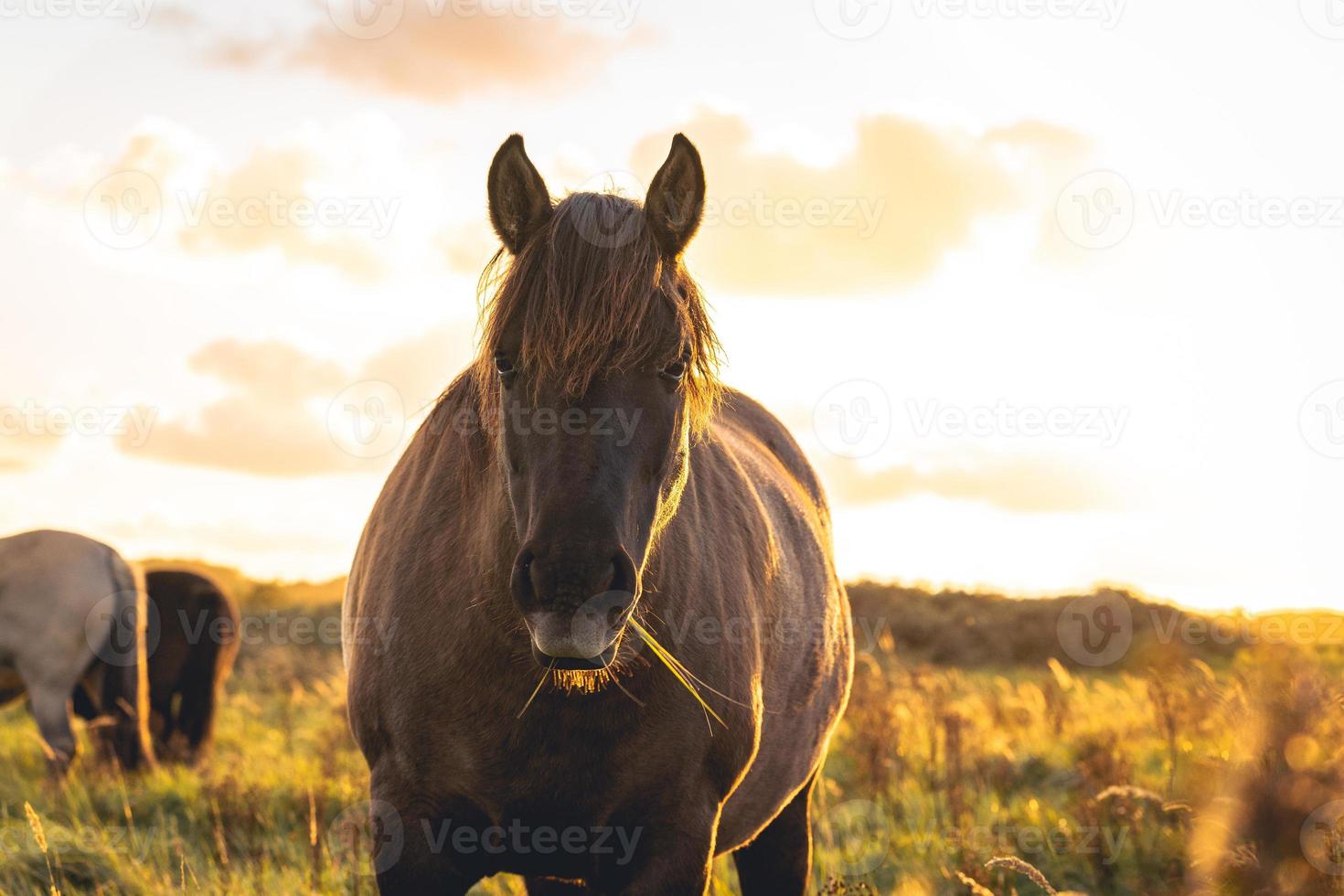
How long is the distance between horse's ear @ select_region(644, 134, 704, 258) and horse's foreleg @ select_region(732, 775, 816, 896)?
293 centimetres

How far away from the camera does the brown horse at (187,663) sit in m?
11.0

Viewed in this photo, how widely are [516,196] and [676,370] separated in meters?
0.68

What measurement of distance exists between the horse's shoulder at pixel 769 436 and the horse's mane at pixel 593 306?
7.25 ft

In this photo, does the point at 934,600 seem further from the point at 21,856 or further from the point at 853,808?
the point at 21,856

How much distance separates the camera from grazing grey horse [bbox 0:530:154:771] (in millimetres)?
9352

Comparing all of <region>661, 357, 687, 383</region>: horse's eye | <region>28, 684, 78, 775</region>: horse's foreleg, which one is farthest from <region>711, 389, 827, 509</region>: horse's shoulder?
<region>28, 684, 78, 775</region>: horse's foreleg

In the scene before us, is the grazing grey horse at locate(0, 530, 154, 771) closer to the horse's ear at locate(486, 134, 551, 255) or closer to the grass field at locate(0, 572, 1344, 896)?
the grass field at locate(0, 572, 1344, 896)

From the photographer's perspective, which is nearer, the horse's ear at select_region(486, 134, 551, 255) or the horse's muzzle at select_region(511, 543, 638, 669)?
the horse's muzzle at select_region(511, 543, 638, 669)

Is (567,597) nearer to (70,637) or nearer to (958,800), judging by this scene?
(958,800)

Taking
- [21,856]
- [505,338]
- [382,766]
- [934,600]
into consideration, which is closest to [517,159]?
[505,338]

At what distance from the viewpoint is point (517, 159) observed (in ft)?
10.3

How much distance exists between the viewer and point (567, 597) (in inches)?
101

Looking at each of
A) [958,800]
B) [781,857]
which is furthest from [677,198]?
[958,800]

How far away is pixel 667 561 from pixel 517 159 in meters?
1.25
